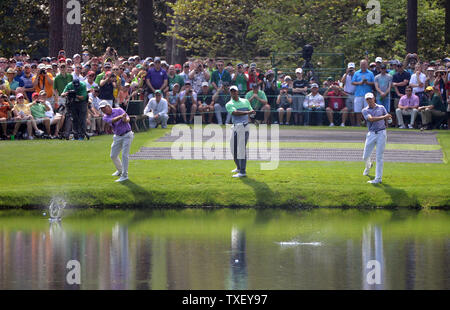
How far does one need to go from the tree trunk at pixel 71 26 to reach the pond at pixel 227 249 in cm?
1605

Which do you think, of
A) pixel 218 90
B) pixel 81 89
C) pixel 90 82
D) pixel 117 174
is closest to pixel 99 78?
pixel 90 82

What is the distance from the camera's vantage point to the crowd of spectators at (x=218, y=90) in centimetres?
3030

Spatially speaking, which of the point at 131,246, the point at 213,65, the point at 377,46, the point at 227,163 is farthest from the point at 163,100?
the point at 377,46

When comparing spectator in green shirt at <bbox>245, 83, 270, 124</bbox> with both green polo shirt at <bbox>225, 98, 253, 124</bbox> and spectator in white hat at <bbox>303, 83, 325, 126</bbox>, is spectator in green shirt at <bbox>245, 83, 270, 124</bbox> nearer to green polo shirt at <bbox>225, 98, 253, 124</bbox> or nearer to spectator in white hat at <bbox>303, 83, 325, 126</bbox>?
spectator in white hat at <bbox>303, 83, 325, 126</bbox>

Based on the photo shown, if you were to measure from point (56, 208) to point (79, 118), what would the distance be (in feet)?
25.1

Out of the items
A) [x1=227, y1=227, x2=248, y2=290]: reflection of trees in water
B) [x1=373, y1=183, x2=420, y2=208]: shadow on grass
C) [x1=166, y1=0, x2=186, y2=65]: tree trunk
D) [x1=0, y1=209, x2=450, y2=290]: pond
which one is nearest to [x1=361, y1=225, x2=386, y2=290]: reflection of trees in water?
[x1=0, y1=209, x2=450, y2=290]: pond

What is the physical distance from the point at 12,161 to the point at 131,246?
923cm

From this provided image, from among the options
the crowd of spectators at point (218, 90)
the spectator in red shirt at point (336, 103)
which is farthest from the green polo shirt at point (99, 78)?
the spectator in red shirt at point (336, 103)

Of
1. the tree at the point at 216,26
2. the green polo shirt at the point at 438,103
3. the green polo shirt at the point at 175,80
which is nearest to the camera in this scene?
the green polo shirt at the point at 438,103

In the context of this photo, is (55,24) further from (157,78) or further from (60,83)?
(60,83)

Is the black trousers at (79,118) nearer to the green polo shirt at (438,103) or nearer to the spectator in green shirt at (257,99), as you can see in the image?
the spectator in green shirt at (257,99)

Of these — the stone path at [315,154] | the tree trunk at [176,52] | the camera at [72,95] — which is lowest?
the stone path at [315,154]

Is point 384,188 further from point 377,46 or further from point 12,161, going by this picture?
point 377,46

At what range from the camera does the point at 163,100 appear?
32.2 m
